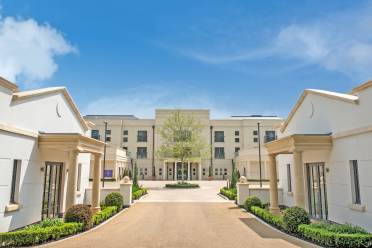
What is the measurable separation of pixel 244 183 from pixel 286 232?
7.84 meters

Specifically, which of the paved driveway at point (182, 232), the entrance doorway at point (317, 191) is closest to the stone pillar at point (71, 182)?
the paved driveway at point (182, 232)

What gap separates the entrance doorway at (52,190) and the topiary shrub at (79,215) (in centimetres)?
314

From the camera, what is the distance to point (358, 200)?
11.7 meters

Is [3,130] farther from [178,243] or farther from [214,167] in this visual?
[214,167]

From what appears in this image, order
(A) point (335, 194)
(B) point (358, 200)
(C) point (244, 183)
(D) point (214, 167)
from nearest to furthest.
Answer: (B) point (358, 200) < (A) point (335, 194) < (C) point (244, 183) < (D) point (214, 167)

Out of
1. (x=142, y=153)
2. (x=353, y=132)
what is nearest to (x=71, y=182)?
(x=353, y=132)

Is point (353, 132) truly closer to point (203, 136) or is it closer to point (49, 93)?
point (49, 93)

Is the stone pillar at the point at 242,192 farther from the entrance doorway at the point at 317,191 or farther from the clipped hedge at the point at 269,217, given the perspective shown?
the entrance doorway at the point at 317,191

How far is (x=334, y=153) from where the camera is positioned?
13008 mm

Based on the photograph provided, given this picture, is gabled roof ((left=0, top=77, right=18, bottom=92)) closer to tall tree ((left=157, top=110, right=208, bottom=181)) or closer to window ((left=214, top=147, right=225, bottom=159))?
tall tree ((left=157, top=110, right=208, bottom=181))

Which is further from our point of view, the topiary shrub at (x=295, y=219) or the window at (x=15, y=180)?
the window at (x=15, y=180)

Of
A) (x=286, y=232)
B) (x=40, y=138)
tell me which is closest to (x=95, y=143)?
(x=40, y=138)

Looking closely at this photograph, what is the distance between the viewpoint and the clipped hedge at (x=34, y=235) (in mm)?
9273

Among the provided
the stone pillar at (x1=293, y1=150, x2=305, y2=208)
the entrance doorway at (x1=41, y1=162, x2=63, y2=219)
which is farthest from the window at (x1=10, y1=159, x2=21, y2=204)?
the stone pillar at (x1=293, y1=150, x2=305, y2=208)
